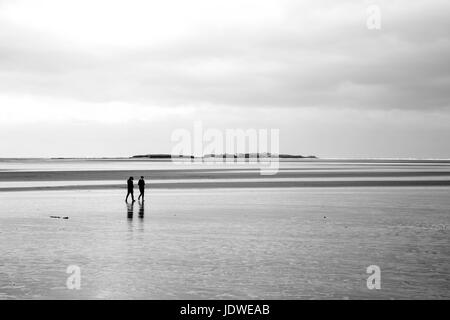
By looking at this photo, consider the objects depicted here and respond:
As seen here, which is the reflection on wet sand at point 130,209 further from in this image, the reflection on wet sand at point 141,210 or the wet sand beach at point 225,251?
the reflection on wet sand at point 141,210

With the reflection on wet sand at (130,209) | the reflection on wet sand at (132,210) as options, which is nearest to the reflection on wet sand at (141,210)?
the reflection on wet sand at (132,210)

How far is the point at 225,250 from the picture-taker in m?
18.4

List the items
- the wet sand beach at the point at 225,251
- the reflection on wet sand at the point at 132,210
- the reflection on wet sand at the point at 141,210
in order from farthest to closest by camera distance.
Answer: the reflection on wet sand at the point at 141,210
the reflection on wet sand at the point at 132,210
the wet sand beach at the point at 225,251

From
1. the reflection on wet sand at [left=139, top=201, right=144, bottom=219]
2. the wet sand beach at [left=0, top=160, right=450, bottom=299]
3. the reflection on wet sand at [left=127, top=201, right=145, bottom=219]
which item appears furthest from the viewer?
the reflection on wet sand at [left=139, top=201, right=144, bottom=219]

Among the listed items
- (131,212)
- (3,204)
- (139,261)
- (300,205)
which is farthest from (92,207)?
(139,261)

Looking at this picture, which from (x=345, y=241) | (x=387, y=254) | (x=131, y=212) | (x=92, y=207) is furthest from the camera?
(x=92, y=207)

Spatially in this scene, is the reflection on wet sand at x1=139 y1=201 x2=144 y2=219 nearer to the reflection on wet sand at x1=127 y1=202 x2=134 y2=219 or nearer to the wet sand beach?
the wet sand beach

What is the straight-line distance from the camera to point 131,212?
99.2 ft

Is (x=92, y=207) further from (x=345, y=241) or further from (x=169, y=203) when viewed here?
(x=345, y=241)

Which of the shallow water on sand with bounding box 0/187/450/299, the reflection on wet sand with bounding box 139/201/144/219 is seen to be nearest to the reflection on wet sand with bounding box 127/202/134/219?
the shallow water on sand with bounding box 0/187/450/299

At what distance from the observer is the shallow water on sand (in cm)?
1341

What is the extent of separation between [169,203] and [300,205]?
868cm

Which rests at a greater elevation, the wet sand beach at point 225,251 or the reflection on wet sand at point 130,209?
the reflection on wet sand at point 130,209

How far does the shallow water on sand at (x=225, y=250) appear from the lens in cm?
1341
